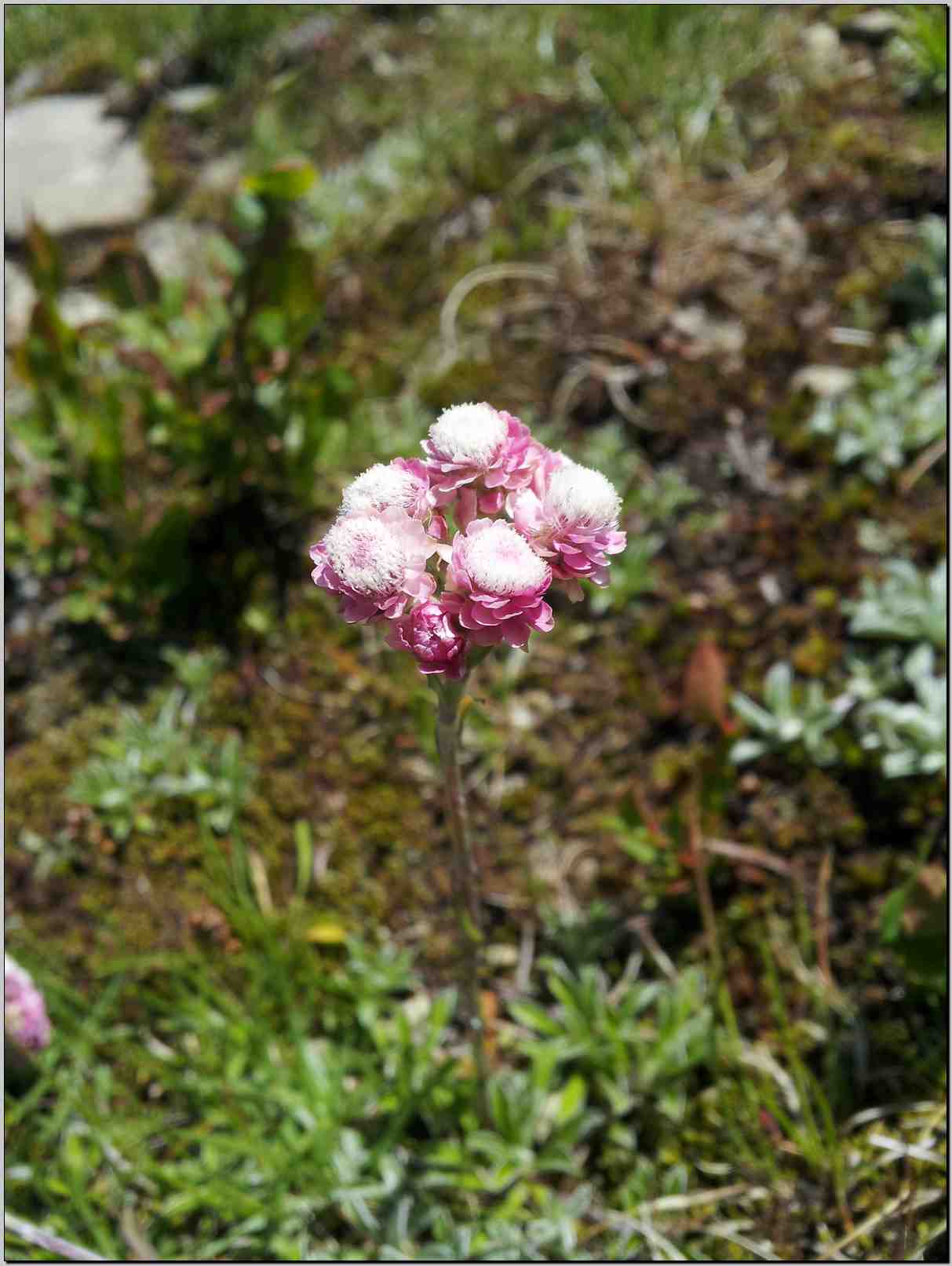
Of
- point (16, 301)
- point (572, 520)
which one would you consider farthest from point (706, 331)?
point (16, 301)

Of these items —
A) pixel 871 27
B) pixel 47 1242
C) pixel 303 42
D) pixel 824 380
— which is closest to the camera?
pixel 47 1242

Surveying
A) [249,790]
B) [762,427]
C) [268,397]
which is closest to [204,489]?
[268,397]

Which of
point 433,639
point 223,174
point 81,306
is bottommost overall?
point 81,306

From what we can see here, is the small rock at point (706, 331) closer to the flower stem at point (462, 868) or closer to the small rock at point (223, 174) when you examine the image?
the flower stem at point (462, 868)

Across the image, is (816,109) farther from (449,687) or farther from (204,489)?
(449,687)

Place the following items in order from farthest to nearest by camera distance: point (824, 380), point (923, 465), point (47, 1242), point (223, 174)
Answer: point (223, 174) < point (824, 380) < point (923, 465) < point (47, 1242)

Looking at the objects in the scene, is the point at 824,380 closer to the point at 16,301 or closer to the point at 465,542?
the point at 465,542

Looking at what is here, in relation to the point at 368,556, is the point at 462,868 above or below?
below
